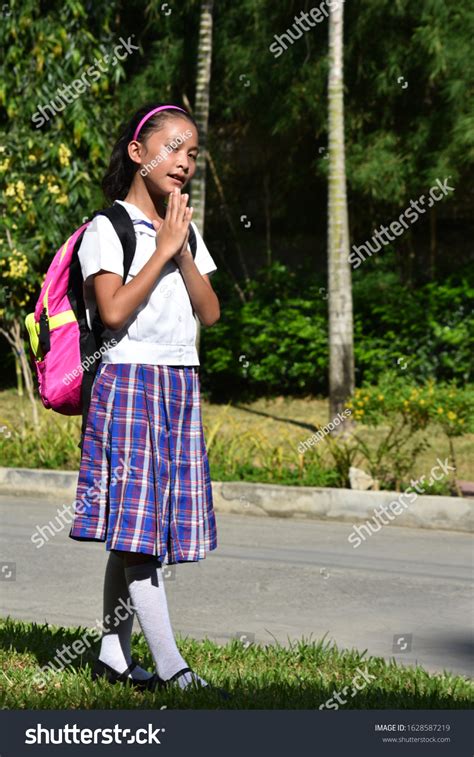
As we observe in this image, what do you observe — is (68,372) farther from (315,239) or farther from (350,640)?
(315,239)

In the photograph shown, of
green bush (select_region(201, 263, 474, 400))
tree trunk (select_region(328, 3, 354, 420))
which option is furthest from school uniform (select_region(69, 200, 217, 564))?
green bush (select_region(201, 263, 474, 400))

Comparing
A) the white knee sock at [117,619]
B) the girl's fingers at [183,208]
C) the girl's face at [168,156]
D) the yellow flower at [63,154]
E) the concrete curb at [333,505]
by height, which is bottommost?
the white knee sock at [117,619]

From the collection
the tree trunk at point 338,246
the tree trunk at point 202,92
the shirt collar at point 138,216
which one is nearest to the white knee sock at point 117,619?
the shirt collar at point 138,216

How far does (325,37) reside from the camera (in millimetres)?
16875

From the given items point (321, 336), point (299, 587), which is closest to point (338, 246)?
point (321, 336)

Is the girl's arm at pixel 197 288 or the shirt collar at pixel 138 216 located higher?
the shirt collar at pixel 138 216

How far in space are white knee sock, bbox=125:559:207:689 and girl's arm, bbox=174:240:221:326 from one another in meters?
0.89

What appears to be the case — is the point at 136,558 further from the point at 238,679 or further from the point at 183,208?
the point at 183,208

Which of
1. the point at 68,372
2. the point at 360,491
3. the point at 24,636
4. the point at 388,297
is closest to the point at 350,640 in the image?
the point at 24,636

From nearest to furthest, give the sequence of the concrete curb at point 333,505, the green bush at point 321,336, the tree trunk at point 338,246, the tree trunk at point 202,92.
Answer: the concrete curb at point 333,505 → the tree trunk at point 338,246 → the tree trunk at point 202,92 → the green bush at point 321,336

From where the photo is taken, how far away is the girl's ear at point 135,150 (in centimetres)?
446

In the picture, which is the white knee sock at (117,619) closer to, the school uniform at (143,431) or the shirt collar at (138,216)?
the school uniform at (143,431)

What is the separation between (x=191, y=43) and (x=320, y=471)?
9.12 metres

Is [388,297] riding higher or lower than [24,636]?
higher
